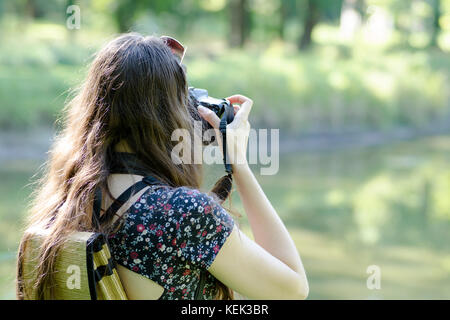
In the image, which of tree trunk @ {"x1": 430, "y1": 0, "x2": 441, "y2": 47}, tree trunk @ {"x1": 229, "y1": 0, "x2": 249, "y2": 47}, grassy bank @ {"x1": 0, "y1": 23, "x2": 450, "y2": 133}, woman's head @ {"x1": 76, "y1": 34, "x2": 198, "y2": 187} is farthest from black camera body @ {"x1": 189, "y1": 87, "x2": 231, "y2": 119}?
tree trunk @ {"x1": 430, "y1": 0, "x2": 441, "y2": 47}

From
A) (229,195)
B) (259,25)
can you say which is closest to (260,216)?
(229,195)

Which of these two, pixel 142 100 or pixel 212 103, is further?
pixel 212 103

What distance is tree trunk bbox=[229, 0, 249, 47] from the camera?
16.7 m

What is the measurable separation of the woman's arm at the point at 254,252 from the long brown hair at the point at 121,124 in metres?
0.08

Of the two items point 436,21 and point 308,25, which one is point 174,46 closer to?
point 308,25

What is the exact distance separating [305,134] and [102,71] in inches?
341

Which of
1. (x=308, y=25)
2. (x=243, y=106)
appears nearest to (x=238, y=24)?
(x=308, y=25)

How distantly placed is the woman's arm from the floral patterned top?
1.5 inches

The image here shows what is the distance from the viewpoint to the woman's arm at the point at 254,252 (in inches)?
44.8

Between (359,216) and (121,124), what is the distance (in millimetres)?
5182

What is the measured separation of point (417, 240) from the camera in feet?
17.6

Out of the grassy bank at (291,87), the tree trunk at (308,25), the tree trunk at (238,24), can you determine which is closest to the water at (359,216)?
the grassy bank at (291,87)

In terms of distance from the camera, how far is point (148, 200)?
3.58ft

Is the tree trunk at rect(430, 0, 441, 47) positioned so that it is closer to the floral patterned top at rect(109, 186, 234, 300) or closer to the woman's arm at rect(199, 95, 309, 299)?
the woman's arm at rect(199, 95, 309, 299)
